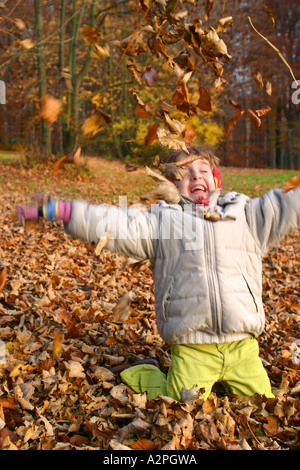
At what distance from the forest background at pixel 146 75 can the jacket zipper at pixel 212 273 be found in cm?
57

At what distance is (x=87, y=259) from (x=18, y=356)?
255cm

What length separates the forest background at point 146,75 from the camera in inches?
89.7

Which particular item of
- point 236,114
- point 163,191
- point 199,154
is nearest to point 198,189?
point 199,154

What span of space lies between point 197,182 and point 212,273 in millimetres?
561

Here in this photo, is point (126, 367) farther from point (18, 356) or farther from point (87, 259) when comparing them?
point (87, 259)

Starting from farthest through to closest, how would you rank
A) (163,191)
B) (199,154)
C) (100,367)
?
(100,367) → (199,154) → (163,191)

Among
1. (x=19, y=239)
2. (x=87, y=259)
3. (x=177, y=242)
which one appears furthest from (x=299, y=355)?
(x=19, y=239)

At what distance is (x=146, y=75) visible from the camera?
2.52 metres

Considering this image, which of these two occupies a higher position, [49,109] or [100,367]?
[49,109]

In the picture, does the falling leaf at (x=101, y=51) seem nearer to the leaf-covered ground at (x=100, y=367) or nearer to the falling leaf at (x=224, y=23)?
the falling leaf at (x=224, y=23)

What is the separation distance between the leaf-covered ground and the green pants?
83 mm

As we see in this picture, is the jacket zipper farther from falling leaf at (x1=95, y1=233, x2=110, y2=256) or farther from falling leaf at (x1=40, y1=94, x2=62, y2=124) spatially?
falling leaf at (x1=40, y1=94, x2=62, y2=124)

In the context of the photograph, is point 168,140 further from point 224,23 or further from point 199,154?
point 224,23

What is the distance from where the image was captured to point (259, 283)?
234 centimetres
